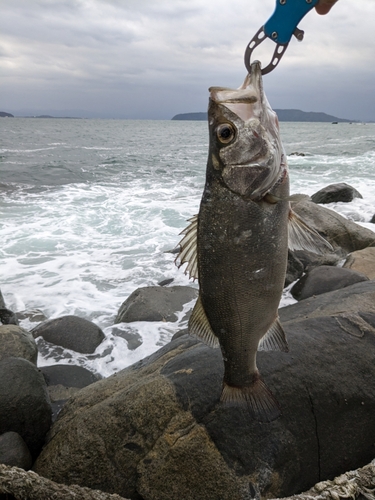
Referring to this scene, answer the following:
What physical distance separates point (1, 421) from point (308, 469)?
107 inches

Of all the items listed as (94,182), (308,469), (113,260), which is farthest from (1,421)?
(94,182)

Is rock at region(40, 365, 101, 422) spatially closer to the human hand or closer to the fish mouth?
the fish mouth

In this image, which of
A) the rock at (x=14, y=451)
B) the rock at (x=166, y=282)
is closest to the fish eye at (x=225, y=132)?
the rock at (x=14, y=451)

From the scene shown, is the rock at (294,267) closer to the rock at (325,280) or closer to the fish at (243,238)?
the rock at (325,280)

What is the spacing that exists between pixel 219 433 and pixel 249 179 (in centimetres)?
203

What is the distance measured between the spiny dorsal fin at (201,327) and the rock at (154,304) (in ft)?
16.8

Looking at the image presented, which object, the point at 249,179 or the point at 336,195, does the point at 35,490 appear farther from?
the point at 336,195

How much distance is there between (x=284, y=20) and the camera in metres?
2.46

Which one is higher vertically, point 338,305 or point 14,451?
point 338,305

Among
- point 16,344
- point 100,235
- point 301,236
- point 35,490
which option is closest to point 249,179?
point 301,236

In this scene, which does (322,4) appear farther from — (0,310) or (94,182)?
(94,182)

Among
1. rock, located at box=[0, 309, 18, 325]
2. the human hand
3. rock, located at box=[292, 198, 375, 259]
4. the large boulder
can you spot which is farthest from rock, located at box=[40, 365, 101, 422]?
rock, located at box=[292, 198, 375, 259]

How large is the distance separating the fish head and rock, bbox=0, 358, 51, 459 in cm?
300

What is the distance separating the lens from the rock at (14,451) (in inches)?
144
